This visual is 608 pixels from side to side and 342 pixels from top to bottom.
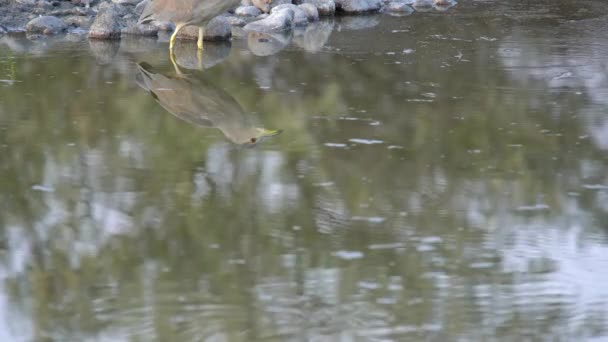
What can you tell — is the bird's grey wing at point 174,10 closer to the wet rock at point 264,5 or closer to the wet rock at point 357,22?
the wet rock at point 357,22

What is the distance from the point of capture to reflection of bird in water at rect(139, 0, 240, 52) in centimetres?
869

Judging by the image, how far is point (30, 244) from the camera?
4.58 metres

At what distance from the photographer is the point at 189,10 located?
345 inches

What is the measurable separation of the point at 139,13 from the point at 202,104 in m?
4.47

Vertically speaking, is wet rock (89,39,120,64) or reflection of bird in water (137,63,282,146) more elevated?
reflection of bird in water (137,63,282,146)

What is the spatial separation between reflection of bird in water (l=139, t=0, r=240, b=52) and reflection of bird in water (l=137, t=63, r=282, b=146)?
96 cm

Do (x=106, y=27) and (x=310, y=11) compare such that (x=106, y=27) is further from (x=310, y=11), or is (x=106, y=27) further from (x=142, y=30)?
(x=310, y=11)

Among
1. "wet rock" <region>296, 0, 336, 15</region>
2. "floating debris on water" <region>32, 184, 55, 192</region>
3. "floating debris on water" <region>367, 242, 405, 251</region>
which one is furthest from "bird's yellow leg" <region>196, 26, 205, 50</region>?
"floating debris on water" <region>367, 242, 405, 251</region>

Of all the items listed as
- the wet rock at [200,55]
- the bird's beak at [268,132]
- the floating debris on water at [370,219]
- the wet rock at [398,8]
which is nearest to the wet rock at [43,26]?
the wet rock at [200,55]

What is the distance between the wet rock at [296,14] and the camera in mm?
10900

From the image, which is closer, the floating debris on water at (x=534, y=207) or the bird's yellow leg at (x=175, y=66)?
the floating debris on water at (x=534, y=207)

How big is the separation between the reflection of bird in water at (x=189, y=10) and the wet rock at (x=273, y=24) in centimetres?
137

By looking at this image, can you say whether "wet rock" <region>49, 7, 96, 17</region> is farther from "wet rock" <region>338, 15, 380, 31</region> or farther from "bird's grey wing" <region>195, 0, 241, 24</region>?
"bird's grey wing" <region>195, 0, 241, 24</region>

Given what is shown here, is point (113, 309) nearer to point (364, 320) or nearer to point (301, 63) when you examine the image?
point (364, 320)
